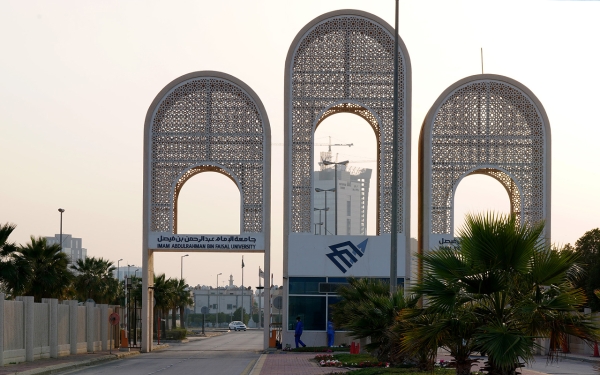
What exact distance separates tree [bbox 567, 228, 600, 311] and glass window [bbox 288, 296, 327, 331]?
13394 millimetres

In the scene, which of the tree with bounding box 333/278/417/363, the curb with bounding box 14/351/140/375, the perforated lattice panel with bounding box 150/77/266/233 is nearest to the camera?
the tree with bounding box 333/278/417/363

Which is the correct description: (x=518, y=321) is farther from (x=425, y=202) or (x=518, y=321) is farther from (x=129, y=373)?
(x=425, y=202)

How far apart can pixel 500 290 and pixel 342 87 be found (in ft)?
83.9

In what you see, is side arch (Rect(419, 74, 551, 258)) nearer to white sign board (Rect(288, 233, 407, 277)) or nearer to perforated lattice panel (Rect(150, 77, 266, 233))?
white sign board (Rect(288, 233, 407, 277))

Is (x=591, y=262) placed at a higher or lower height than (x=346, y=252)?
lower

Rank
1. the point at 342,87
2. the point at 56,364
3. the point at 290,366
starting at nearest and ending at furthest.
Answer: the point at 290,366
the point at 56,364
the point at 342,87

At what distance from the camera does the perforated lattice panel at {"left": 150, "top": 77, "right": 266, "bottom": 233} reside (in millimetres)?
39531

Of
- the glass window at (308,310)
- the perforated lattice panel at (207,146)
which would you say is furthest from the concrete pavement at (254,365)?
the perforated lattice panel at (207,146)

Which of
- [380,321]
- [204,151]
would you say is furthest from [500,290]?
[204,151]

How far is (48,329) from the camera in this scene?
33.8m

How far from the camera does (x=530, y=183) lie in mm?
40219

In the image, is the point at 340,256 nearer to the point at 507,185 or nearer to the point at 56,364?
the point at 507,185

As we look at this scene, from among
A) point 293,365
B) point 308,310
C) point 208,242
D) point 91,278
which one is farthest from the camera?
point 91,278

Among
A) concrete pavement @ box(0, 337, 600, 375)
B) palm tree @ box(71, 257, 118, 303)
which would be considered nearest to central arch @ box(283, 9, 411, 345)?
concrete pavement @ box(0, 337, 600, 375)
